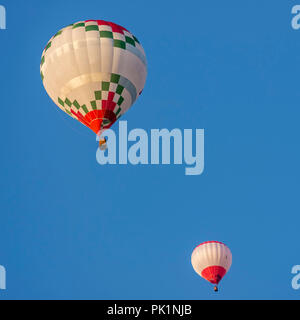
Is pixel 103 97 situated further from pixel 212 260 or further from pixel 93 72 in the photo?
pixel 212 260

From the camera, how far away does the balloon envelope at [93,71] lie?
22641 millimetres

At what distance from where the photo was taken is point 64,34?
76.4 ft

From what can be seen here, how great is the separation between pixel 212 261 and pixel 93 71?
403 inches

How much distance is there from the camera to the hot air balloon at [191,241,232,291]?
29.0 m

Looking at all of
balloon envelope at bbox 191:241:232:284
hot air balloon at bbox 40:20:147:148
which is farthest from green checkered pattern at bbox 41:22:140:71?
balloon envelope at bbox 191:241:232:284

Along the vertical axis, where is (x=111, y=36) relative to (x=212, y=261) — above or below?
above

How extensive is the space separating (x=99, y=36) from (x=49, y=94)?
2.42m

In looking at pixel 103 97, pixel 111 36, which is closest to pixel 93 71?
pixel 103 97

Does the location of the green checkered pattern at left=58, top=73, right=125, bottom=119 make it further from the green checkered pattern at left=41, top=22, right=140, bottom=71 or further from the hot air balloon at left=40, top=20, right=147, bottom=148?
the green checkered pattern at left=41, top=22, right=140, bottom=71

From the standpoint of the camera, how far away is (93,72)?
22609 millimetres

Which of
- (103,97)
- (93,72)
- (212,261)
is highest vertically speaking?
(93,72)

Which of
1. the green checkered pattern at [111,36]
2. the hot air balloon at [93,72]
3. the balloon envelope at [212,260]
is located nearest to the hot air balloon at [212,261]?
the balloon envelope at [212,260]
